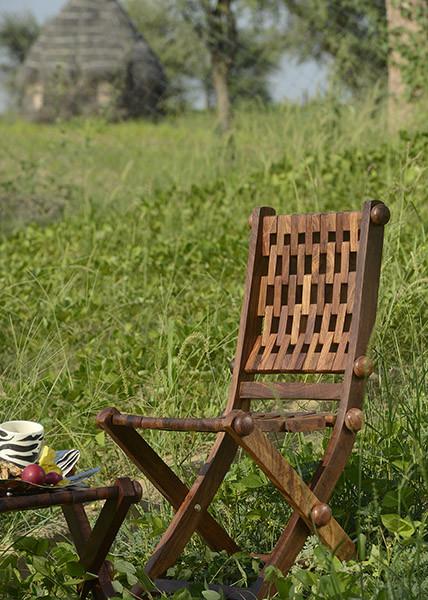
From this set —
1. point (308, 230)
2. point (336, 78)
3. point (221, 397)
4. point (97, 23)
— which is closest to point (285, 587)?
point (308, 230)

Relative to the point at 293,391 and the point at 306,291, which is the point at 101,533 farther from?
the point at 306,291

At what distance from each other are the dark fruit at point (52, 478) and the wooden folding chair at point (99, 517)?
0.06 meters

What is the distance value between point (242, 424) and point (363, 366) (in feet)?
1.95

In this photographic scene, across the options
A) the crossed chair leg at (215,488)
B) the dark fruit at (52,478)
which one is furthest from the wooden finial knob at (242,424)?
the dark fruit at (52,478)

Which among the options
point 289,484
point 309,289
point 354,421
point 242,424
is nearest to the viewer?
point 242,424

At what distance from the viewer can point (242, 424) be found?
10.3 feet

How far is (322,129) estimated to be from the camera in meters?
9.95

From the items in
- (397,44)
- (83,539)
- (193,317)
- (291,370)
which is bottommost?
(193,317)

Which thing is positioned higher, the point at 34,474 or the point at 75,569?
the point at 34,474

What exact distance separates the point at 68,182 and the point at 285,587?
9.04 metres

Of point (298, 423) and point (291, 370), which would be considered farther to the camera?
point (291, 370)

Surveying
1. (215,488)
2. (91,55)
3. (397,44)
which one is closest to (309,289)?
(215,488)

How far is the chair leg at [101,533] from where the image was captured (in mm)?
3342

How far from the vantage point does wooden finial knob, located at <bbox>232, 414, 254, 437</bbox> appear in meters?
3.13
